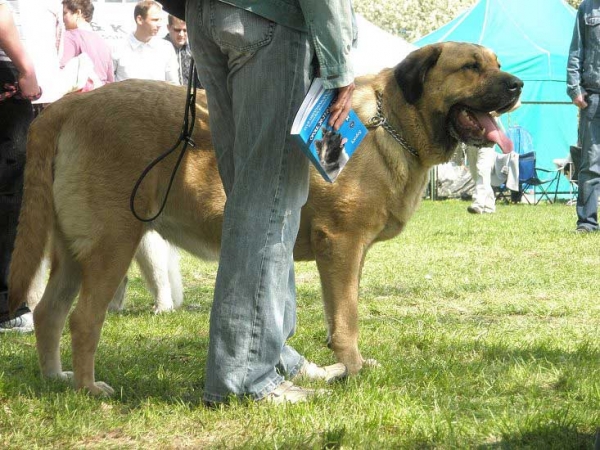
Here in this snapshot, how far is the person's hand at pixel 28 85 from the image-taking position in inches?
176

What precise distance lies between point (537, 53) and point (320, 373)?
62.4 feet

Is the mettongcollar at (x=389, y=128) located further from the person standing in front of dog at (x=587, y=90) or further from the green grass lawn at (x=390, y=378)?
the person standing in front of dog at (x=587, y=90)

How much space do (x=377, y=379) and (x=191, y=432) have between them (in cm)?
99

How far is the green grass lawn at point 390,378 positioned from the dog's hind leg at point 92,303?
10 centimetres

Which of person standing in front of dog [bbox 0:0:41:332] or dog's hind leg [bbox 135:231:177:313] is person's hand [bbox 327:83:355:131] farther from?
dog's hind leg [bbox 135:231:177:313]

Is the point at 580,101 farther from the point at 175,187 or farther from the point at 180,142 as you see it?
the point at 180,142

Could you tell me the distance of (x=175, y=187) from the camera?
12.7 feet

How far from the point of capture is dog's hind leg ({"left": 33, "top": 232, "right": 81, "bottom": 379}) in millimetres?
3848

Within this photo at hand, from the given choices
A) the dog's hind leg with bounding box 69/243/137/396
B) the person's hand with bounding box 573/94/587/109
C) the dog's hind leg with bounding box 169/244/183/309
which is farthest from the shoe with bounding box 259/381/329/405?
the person's hand with bounding box 573/94/587/109

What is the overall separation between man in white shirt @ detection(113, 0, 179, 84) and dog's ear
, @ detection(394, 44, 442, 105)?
10.9ft

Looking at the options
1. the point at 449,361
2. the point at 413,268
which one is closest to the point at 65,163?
the point at 449,361

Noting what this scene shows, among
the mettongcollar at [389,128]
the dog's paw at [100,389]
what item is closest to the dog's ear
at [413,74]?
the mettongcollar at [389,128]

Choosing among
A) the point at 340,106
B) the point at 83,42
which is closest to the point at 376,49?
the point at 83,42

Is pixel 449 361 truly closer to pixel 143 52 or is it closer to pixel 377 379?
pixel 377 379
